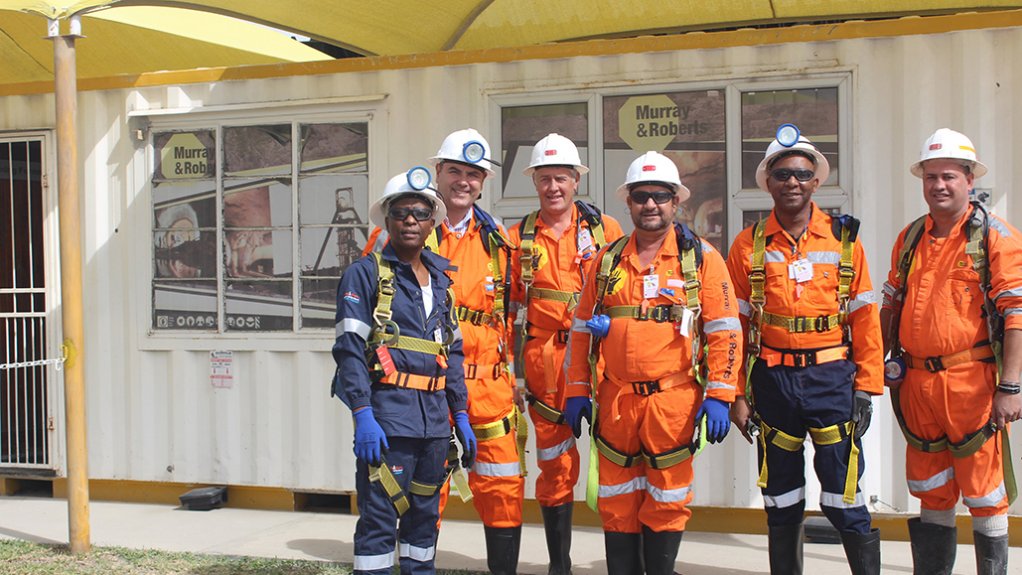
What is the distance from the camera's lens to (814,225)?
4.93 metres

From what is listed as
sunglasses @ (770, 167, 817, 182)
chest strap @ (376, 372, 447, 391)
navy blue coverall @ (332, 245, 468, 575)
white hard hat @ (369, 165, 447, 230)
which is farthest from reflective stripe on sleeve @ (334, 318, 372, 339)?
sunglasses @ (770, 167, 817, 182)

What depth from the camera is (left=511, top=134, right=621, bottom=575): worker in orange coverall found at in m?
5.41

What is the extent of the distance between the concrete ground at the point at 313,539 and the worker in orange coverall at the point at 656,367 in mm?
1173

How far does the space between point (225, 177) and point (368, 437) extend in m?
3.81

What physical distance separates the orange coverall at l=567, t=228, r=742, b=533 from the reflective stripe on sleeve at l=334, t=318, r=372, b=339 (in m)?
1.14

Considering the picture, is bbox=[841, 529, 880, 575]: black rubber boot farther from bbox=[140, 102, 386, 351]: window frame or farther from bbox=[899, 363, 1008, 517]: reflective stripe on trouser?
bbox=[140, 102, 386, 351]: window frame

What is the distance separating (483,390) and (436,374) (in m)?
0.68

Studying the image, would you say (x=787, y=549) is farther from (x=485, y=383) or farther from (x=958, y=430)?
(x=485, y=383)

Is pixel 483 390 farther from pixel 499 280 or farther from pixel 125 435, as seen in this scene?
pixel 125 435

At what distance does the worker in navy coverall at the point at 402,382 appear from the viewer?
4320mm

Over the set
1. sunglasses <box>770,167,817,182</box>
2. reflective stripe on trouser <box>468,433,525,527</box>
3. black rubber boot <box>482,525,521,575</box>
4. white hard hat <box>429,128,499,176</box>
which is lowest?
black rubber boot <box>482,525,521,575</box>

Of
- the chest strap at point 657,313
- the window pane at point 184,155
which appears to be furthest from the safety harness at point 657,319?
the window pane at point 184,155

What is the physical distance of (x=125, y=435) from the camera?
7.64 meters


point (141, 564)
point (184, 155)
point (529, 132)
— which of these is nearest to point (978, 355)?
point (529, 132)
